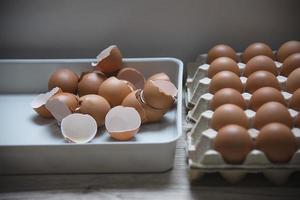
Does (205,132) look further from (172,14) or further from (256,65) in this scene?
(172,14)

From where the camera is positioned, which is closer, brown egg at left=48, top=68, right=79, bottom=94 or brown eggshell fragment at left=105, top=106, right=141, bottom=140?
brown eggshell fragment at left=105, top=106, right=141, bottom=140

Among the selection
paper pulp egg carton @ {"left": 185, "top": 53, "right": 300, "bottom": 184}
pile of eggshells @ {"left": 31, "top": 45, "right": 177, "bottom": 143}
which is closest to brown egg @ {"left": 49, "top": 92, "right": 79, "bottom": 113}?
pile of eggshells @ {"left": 31, "top": 45, "right": 177, "bottom": 143}

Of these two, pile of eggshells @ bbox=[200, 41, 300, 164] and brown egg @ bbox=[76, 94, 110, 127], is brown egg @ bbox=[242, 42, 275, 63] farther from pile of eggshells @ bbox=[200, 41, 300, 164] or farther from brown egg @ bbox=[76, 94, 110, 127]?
brown egg @ bbox=[76, 94, 110, 127]

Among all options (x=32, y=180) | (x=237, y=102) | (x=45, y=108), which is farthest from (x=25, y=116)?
(x=237, y=102)

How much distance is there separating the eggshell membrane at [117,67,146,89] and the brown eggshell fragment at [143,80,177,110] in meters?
0.09

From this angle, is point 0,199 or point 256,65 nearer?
point 0,199

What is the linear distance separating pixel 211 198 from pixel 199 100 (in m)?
0.20

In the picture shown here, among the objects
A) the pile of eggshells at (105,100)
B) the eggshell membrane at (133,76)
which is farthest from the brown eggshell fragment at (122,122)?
the eggshell membrane at (133,76)

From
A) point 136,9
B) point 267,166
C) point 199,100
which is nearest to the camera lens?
point 267,166

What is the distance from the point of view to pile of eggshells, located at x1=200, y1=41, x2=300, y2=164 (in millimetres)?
720

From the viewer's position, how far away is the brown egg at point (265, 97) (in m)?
0.79

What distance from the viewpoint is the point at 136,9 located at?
3.29ft

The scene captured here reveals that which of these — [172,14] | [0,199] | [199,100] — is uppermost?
[172,14]

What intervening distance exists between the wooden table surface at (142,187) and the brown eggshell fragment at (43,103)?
0.49 ft
